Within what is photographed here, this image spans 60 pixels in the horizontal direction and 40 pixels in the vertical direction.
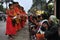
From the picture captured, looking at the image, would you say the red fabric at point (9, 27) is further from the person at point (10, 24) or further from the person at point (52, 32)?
the person at point (52, 32)

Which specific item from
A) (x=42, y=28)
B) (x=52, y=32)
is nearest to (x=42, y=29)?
(x=42, y=28)

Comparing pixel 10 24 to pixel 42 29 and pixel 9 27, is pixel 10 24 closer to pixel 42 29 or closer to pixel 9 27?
pixel 9 27

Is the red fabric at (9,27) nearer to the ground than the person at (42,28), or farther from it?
nearer to the ground

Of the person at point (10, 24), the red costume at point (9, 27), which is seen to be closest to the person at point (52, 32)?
the person at point (10, 24)

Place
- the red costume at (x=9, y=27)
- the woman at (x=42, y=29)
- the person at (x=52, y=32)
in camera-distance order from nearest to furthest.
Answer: the person at (x=52, y=32) → the woman at (x=42, y=29) → the red costume at (x=9, y=27)

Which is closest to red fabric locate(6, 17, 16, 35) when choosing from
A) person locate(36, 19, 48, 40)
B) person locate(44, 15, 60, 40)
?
person locate(36, 19, 48, 40)

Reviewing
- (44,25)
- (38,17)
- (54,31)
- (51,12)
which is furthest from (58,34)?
(51,12)

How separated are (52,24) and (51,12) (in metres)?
4.16

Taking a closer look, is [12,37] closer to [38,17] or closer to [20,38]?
[20,38]

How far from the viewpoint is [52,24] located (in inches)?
296

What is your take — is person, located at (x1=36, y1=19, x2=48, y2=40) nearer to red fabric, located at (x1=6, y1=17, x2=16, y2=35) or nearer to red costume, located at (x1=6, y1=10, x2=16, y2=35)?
red costume, located at (x1=6, y1=10, x2=16, y2=35)

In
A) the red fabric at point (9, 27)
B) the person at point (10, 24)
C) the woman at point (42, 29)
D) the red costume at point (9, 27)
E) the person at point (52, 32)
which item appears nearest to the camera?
the person at point (52, 32)

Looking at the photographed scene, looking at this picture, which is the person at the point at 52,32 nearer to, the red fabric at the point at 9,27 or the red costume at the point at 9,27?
the red costume at the point at 9,27

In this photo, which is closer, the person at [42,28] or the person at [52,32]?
the person at [52,32]
